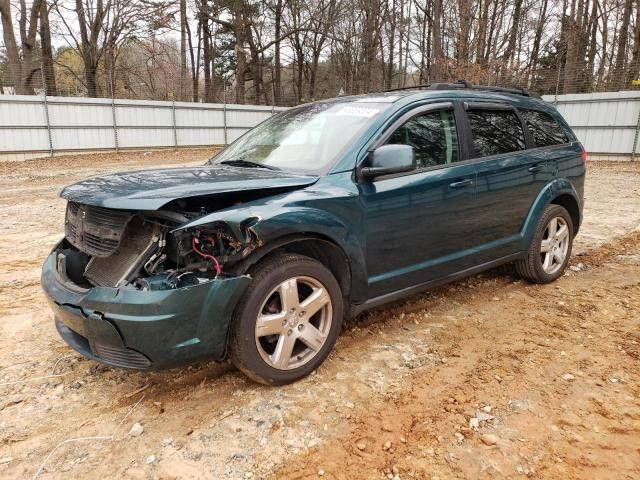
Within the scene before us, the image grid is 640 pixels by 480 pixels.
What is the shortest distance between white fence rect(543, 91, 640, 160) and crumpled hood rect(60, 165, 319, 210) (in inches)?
685

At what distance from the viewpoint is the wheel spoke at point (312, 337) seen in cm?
281

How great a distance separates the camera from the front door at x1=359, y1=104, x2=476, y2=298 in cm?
312

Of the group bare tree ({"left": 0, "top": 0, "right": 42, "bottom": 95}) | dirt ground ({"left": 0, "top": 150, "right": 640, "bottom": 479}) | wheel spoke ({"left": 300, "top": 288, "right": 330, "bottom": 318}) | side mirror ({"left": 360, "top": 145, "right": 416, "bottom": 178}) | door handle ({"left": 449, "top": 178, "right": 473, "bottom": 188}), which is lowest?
dirt ground ({"left": 0, "top": 150, "right": 640, "bottom": 479})

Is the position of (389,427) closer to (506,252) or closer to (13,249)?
(506,252)

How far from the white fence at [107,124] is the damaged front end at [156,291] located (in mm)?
16827

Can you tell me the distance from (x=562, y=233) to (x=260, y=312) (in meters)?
3.41

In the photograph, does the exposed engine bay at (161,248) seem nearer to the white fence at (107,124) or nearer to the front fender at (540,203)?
the front fender at (540,203)

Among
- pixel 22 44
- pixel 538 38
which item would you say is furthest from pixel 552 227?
pixel 538 38

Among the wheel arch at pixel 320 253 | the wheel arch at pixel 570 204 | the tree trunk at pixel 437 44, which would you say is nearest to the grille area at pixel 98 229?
the wheel arch at pixel 320 253

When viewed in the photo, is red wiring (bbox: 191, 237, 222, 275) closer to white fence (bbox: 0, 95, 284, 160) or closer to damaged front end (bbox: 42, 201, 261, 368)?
damaged front end (bbox: 42, 201, 261, 368)

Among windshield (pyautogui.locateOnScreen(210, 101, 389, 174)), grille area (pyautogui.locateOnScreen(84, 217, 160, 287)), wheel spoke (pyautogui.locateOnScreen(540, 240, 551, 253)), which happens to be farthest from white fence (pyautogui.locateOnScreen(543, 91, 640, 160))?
grille area (pyautogui.locateOnScreen(84, 217, 160, 287))

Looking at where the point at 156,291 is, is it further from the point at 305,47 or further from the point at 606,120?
the point at 305,47

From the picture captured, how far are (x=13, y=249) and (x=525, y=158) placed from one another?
5.70 metres

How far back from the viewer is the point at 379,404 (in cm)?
265
